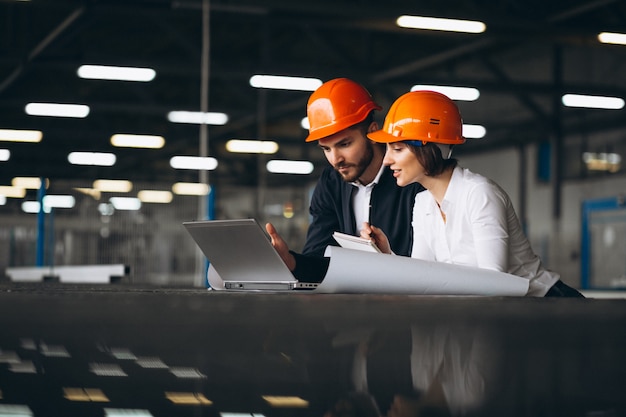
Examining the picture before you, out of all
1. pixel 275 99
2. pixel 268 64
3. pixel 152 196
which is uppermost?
pixel 275 99

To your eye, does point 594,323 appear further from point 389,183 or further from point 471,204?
point 389,183

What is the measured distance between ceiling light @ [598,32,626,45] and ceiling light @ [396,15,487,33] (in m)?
1.55

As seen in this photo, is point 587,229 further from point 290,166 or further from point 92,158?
point 92,158

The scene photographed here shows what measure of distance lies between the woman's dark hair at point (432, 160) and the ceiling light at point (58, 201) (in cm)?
662

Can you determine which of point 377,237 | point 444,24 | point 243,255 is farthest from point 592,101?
point 243,255

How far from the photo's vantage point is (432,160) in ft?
7.29

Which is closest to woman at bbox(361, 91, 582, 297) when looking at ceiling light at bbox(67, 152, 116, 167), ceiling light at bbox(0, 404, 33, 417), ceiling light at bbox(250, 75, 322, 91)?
ceiling light at bbox(0, 404, 33, 417)

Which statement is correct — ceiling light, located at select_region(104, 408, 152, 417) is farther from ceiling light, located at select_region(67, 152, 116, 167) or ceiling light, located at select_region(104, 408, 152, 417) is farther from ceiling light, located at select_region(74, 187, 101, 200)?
ceiling light, located at select_region(67, 152, 116, 167)

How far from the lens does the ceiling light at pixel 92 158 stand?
18859 millimetres

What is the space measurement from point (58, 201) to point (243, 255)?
24.2 feet

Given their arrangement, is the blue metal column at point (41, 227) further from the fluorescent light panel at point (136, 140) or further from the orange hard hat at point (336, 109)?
the fluorescent light panel at point (136, 140)

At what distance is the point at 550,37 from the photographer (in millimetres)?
9758

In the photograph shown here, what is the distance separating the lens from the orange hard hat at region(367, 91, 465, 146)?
2260 mm

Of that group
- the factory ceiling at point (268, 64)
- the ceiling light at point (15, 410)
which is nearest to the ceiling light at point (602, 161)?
the factory ceiling at point (268, 64)
